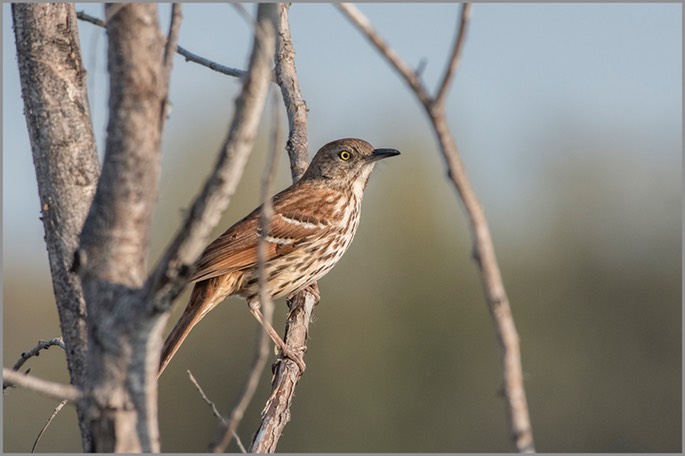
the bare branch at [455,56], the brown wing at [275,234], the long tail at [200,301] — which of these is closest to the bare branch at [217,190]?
the bare branch at [455,56]

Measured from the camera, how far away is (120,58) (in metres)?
2.71

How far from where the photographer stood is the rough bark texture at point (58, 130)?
3.81m

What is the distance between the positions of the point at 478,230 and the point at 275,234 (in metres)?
3.63

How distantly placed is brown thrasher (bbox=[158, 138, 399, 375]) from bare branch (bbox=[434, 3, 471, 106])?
294 cm

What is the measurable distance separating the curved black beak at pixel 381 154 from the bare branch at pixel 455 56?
13.1ft

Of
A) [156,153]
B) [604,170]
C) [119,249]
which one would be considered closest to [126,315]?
[119,249]

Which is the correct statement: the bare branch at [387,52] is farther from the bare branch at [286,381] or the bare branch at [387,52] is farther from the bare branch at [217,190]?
the bare branch at [286,381]

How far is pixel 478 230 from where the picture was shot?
93.6 inches

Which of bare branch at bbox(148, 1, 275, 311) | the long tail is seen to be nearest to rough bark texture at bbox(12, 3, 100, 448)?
bare branch at bbox(148, 1, 275, 311)

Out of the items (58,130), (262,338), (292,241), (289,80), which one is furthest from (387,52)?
(292,241)

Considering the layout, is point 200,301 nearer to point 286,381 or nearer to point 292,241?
point 292,241

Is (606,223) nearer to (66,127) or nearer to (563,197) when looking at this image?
(563,197)

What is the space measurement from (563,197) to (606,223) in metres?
1.97

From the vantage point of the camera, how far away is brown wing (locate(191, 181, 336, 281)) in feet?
18.5
